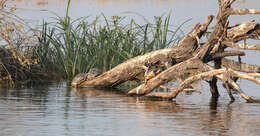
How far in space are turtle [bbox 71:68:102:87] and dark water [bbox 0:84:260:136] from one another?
1.23 m

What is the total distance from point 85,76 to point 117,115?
18.0 ft

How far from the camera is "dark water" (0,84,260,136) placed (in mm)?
8164

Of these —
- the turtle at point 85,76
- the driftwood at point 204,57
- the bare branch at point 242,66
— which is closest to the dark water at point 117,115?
the driftwood at point 204,57

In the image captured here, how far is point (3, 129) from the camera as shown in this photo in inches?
321

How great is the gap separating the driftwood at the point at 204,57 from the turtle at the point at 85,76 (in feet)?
4.05

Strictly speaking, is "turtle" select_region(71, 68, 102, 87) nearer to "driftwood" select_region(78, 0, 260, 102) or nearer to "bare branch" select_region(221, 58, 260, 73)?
"driftwood" select_region(78, 0, 260, 102)

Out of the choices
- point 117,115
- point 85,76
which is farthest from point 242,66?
point 117,115

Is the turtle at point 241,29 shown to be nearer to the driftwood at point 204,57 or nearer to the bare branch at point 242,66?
the driftwood at point 204,57

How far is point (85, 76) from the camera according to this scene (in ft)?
49.9

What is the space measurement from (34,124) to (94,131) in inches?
42.0

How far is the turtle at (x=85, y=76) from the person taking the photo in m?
15.1

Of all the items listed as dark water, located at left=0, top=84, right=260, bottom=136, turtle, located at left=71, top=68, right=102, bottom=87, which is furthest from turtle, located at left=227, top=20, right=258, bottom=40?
turtle, located at left=71, top=68, right=102, bottom=87

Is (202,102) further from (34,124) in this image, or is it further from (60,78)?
(60,78)

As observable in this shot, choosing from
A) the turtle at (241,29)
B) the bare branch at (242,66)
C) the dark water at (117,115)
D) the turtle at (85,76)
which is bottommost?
the dark water at (117,115)
